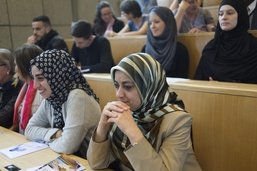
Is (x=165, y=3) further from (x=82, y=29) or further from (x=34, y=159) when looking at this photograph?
(x=34, y=159)

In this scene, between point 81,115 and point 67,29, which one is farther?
point 67,29

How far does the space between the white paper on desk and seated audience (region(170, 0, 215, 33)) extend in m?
2.04

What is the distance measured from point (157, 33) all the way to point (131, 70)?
1.56 metres

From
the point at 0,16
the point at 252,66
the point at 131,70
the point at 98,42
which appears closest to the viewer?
the point at 131,70

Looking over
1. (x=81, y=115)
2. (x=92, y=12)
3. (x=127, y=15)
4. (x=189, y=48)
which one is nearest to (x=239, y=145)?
(x=81, y=115)

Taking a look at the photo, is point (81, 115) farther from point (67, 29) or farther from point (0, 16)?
point (67, 29)

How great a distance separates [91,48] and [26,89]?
3.94 feet

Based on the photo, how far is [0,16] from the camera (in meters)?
4.74

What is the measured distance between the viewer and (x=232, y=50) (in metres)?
2.18

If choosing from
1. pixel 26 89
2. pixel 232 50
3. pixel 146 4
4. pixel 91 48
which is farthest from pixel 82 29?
pixel 232 50

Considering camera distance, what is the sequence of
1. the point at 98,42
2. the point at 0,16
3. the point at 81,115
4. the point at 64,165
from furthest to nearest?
1. the point at 0,16
2. the point at 98,42
3. the point at 81,115
4. the point at 64,165

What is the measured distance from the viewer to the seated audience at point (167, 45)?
2.59m

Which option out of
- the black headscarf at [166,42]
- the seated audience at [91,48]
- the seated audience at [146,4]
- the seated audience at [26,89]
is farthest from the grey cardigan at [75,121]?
the seated audience at [146,4]

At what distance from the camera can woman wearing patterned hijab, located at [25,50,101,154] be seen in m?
1.47
